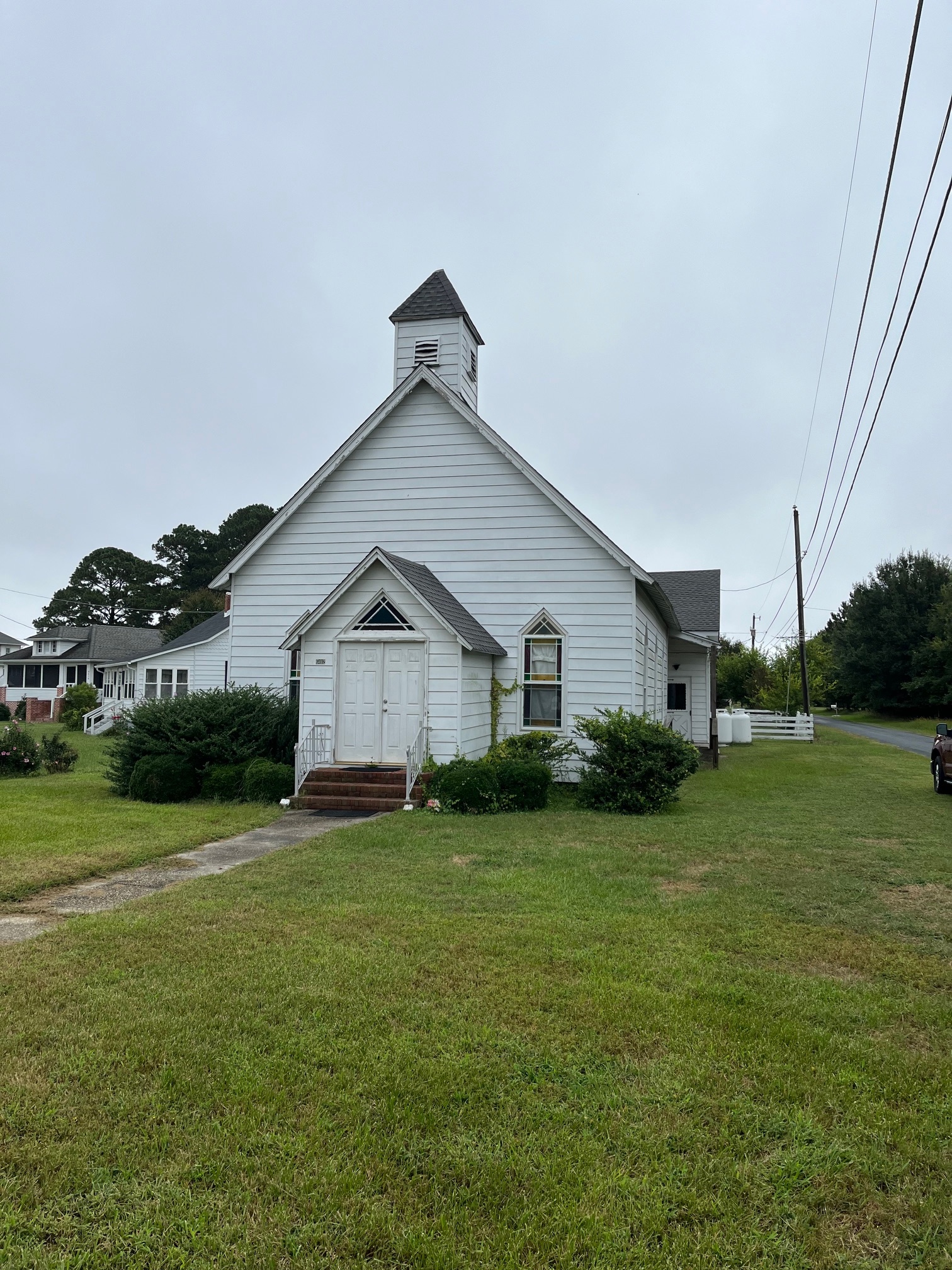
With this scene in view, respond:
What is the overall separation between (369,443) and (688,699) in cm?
1416

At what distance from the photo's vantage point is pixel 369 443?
17781 millimetres

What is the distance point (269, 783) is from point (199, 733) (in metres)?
2.04

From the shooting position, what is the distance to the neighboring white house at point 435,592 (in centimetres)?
1500

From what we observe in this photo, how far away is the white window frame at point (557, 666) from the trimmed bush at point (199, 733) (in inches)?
190

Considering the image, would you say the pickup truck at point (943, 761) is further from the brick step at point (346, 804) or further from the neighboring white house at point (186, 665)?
the neighboring white house at point (186, 665)

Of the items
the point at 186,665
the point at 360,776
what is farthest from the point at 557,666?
the point at 186,665

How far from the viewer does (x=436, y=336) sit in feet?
63.6

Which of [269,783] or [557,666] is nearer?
[269,783]

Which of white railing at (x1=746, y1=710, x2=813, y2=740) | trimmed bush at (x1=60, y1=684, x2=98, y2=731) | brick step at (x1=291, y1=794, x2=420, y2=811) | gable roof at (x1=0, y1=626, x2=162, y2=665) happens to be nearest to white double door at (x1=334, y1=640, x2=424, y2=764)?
brick step at (x1=291, y1=794, x2=420, y2=811)

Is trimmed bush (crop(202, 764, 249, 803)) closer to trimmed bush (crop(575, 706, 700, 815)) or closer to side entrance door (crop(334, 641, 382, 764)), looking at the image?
side entrance door (crop(334, 641, 382, 764))

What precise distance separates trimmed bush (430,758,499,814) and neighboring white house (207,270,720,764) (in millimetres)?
1109

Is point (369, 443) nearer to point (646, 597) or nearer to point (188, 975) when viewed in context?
point (646, 597)

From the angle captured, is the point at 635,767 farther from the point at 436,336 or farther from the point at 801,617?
the point at 801,617

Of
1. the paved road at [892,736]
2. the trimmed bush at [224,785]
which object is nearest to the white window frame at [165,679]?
the trimmed bush at [224,785]
